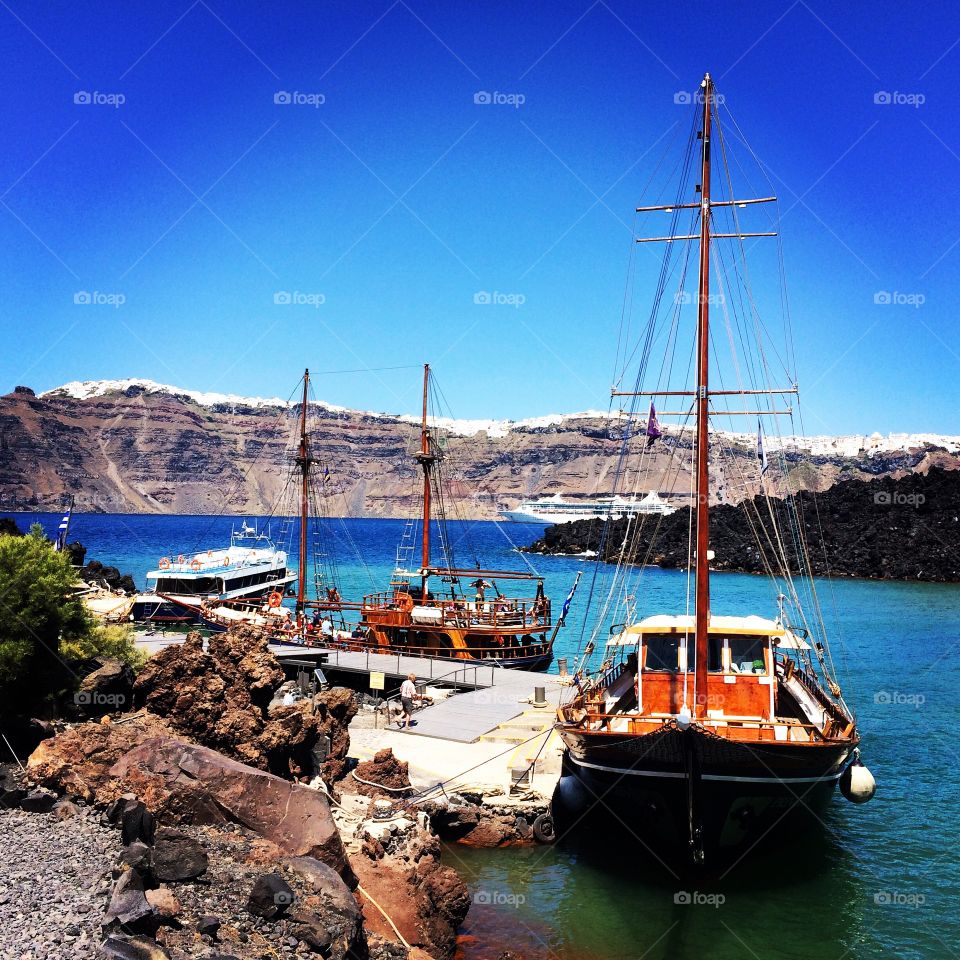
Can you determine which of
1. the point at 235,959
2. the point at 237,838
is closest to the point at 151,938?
the point at 235,959

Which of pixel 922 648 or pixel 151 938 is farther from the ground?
pixel 151 938

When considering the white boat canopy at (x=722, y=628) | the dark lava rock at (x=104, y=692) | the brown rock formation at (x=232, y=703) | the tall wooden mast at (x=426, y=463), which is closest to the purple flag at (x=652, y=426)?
the white boat canopy at (x=722, y=628)

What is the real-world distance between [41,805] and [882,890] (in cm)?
1525

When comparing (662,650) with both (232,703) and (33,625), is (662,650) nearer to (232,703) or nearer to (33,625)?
(232,703)

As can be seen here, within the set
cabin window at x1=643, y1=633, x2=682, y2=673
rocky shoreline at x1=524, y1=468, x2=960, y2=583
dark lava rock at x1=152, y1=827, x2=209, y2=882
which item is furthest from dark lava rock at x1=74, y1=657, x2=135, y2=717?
rocky shoreline at x1=524, y1=468, x2=960, y2=583

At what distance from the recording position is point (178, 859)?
34.5 feet

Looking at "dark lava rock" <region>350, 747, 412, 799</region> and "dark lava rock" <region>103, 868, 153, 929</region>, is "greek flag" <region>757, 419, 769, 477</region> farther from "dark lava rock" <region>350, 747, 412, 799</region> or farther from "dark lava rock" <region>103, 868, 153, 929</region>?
"dark lava rock" <region>103, 868, 153, 929</region>

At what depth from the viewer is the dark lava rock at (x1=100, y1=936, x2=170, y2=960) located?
26.9 ft

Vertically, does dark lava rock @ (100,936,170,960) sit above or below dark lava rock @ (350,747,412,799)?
above

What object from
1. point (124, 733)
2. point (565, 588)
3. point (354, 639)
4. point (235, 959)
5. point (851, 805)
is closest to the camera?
point (235, 959)

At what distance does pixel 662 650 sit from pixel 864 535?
89790 mm

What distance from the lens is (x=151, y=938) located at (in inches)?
343

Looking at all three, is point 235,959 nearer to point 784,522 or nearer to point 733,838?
point 733,838

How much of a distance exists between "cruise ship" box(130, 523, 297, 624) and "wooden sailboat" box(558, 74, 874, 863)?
30244 mm
